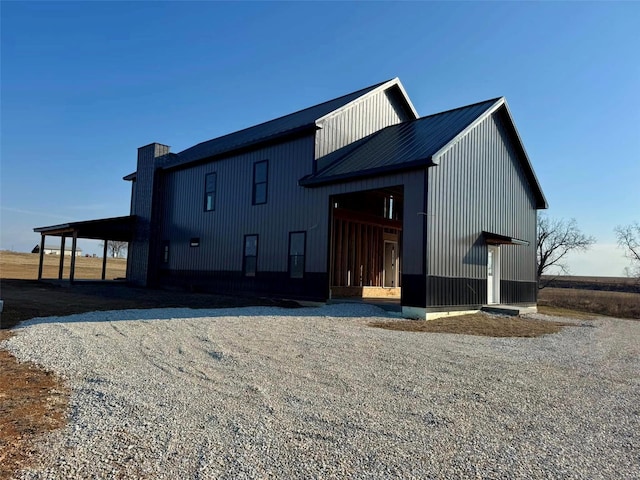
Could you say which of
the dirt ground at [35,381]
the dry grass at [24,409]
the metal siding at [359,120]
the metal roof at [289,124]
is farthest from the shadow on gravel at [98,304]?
the metal roof at [289,124]

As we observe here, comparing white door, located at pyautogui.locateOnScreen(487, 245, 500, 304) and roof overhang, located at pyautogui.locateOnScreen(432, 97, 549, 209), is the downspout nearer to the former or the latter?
roof overhang, located at pyautogui.locateOnScreen(432, 97, 549, 209)

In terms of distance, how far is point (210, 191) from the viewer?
64.3ft

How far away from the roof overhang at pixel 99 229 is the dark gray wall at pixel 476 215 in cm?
1577

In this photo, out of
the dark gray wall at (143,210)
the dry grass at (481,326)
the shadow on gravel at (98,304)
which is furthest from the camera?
the dark gray wall at (143,210)

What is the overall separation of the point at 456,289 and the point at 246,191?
343 inches

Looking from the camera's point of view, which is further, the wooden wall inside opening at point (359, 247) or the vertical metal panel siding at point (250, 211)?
the wooden wall inside opening at point (359, 247)

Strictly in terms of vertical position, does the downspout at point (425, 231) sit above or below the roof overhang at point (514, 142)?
below

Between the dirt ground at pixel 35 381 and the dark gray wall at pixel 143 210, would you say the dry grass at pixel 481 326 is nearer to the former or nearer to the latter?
the dirt ground at pixel 35 381

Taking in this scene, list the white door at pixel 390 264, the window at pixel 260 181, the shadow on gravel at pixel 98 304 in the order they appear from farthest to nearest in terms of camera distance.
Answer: the white door at pixel 390 264 → the window at pixel 260 181 → the shadow on gravel at pixel 98 304

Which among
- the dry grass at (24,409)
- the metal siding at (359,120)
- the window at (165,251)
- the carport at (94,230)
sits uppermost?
the metal siding at (359,120)

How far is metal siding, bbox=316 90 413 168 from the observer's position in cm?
1550

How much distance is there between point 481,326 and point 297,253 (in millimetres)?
6491

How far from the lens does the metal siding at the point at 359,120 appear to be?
15500 millimetres

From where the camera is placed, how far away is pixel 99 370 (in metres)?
5.59
